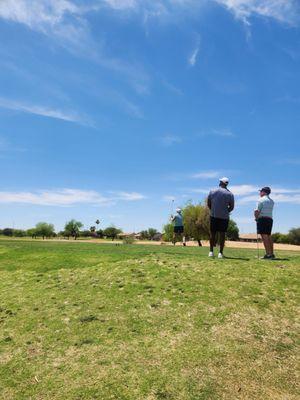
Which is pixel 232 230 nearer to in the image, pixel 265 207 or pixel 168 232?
pixel 168 232

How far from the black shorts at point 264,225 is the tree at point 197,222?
58.1 meters

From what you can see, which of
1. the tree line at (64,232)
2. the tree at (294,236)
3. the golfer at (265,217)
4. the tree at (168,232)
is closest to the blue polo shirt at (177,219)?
the golfer at (265,217)

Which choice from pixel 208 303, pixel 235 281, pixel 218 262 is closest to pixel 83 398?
pixel 208 303

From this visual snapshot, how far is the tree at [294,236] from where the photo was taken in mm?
121125

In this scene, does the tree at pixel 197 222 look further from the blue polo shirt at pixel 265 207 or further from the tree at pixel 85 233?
the tree at pixel 85 233

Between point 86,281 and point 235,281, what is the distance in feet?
14.2

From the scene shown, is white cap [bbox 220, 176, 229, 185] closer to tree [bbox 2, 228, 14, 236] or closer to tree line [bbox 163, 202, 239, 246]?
tree line [bbox 163, 202, 239, 246]

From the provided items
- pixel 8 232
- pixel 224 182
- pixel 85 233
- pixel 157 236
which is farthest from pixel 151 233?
pixel 224 182

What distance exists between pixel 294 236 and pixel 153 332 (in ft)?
395

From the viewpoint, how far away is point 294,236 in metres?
122

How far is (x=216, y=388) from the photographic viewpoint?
729 centimetres

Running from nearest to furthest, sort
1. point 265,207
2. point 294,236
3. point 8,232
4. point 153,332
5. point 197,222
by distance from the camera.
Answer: point 153,332, point 265,207, point 197,222, point 294,236, point 8,232

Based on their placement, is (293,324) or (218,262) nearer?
(293,324)

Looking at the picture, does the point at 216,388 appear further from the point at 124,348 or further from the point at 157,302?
the point at 157,302
